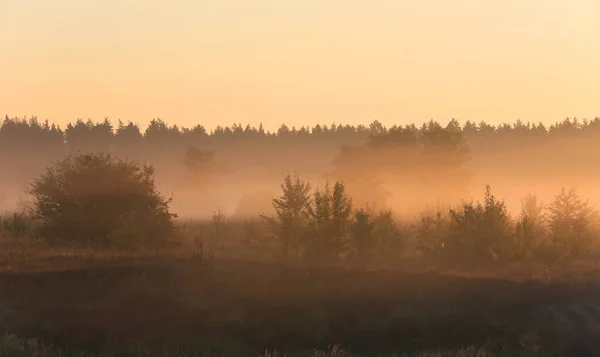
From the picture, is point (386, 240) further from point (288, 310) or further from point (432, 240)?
point (288, 310)

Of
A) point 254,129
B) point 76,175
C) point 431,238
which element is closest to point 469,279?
point 431,238

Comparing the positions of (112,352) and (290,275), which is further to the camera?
(290,275)

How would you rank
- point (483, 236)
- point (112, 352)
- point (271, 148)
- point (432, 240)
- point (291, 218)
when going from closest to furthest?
point (112, 352) → point (291, 218) → point (483, 236) → point (432, 240) → point (271, 148)

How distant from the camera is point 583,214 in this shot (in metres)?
40.9

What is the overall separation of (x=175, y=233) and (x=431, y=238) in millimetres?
14593

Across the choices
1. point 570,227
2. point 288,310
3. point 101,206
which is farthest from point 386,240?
point 101,206

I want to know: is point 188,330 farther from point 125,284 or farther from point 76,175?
point 76,175

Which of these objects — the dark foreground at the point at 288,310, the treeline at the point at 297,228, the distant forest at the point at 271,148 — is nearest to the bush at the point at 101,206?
the treeline at the point at 297,228

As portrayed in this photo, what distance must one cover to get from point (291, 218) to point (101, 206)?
1052cm

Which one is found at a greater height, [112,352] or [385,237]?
[385,237]

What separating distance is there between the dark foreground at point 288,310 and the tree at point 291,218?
6.15 m

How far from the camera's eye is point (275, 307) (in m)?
24.5

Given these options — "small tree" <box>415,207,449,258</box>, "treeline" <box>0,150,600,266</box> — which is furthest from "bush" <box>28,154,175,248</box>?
"small tree" <box>415,207,449,258</box>

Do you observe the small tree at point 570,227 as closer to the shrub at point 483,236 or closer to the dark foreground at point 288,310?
the shrub at point 483,236
